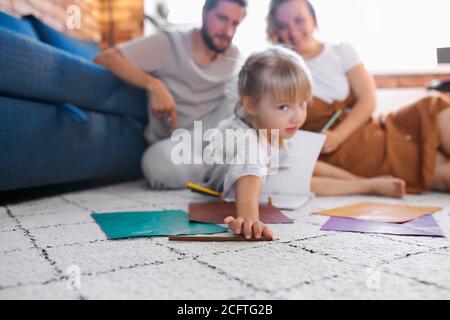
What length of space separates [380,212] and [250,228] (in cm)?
38

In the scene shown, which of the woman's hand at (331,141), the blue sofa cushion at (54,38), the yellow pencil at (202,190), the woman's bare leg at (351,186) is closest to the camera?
the yellow pencil at (202,190)

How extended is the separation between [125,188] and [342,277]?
1.06 m

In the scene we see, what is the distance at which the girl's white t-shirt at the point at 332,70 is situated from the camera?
1388 mm

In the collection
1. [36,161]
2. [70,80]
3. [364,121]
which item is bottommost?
[36,161]

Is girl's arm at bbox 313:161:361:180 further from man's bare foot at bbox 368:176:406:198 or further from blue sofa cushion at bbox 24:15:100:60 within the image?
blue sofa cushion at bbox 24:15:100:60

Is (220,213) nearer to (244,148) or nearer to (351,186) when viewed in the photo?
(244,148)

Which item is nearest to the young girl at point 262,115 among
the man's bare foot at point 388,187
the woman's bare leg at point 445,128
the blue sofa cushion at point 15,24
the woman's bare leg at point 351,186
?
the woman's bare leg at point 351,186

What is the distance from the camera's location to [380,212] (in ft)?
2.96

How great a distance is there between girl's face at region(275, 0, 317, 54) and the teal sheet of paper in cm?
78

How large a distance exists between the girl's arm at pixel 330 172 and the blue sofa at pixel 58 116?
714 millimetres

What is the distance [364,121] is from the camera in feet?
4.50

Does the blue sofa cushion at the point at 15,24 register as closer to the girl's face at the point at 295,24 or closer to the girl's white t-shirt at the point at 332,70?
the girl's face at the point at 295,24
